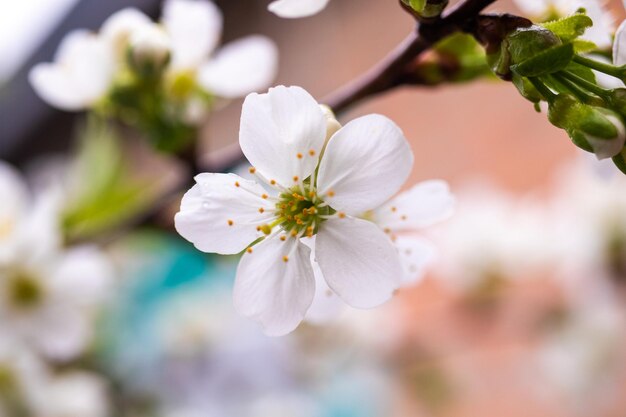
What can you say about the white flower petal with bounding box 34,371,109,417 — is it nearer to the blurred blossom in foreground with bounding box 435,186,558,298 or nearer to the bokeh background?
the bokeh background

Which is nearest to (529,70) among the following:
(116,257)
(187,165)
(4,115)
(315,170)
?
(315,170)

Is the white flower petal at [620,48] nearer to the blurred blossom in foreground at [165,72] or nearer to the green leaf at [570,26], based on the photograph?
the green leaf at [570,26]

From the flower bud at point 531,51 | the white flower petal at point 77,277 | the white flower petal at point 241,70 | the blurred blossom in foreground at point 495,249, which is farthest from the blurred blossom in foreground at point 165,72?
the blurred blossom in foreground at point 495,249

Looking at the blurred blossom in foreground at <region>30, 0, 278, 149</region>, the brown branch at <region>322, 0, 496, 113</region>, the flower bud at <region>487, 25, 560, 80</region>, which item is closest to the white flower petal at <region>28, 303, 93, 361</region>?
the blurred blossom in foreground at <region>30, 0, 278, 149</region>

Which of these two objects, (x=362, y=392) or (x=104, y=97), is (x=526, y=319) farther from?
(x=104, y=97)

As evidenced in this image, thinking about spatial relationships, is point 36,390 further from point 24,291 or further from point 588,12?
point 588,12

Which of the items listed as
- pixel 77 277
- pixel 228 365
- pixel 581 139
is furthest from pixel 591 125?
pixel 228 365

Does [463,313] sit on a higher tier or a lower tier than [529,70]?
lower
